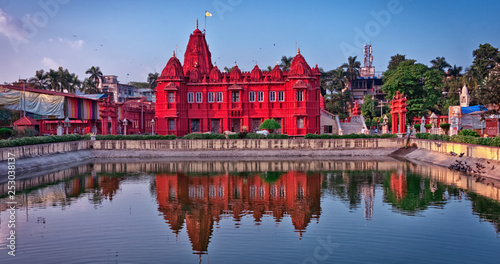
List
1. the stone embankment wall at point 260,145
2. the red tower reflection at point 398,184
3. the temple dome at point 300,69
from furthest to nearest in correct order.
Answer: the temple dome at point 300,69
the stone embankment wall at point 260,145
the red tower reflection at point 398,184

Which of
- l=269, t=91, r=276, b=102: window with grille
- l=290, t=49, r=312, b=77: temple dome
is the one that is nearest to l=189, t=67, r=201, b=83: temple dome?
l=269, t=91, r=276, b=102: window with grille

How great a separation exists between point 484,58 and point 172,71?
4570 centimetres

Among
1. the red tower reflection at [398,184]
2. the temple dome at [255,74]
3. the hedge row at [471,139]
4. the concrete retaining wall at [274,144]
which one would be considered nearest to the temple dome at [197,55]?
the temple dome at [255,74]

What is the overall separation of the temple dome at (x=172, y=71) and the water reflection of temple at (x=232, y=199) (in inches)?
973

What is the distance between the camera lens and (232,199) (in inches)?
969

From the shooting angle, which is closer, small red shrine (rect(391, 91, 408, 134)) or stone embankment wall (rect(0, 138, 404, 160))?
stone embankment wall (rect(0, 138, 404, 160))

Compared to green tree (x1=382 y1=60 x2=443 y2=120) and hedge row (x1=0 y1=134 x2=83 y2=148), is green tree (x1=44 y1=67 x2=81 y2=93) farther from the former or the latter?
green tree (x1=382 y1=60 x2=443 y2=120)

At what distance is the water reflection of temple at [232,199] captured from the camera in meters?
19.5

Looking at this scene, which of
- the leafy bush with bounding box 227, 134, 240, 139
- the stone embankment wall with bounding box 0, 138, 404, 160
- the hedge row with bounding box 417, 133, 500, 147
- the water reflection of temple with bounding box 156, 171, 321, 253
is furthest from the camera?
the leafy bush with bounding box 227, 134, 240, 139

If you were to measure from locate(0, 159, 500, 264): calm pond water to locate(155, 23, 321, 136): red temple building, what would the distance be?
22780 millimetres

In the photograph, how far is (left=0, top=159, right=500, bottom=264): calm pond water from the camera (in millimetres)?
15031

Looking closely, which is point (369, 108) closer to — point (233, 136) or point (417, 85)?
point (417, 85)

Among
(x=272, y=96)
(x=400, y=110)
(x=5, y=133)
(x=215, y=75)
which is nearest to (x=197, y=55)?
(x=215, y=75)

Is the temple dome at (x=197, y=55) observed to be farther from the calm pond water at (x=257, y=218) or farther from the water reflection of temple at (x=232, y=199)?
the water reflection of temple at (x=232, y=199)
